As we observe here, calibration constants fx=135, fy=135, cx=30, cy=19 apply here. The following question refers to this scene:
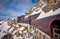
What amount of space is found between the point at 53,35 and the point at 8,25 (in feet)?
4.33

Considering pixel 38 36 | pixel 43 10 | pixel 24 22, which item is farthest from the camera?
pixel 24 22

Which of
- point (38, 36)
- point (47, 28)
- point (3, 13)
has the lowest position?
point (38, 36)

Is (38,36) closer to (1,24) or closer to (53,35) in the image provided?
(53,35)

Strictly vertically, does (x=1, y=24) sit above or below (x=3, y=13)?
below

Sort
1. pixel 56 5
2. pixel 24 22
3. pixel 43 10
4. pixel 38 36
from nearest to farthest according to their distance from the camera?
pixel 56 5
pixel 38 36
pixel 43 10
pixel 24 22

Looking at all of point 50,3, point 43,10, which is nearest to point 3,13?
point 43,10

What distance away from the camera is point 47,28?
202cm

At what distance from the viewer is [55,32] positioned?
1.97 m

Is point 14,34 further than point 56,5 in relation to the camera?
Yes

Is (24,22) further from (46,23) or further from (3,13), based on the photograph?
(46,23)

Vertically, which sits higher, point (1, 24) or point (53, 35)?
point (1, 24)

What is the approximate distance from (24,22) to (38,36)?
21.3 inches

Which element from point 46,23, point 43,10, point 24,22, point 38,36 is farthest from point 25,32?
point 46,23

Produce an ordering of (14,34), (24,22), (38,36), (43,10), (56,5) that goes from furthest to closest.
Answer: (14,34) < (24,22) < (43,10) < (38,36) < (56,5)
